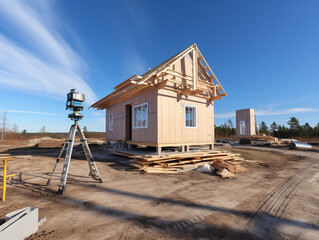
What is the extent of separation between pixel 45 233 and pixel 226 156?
9.44 metres

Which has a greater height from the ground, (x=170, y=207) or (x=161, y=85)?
(x=161, y=85)

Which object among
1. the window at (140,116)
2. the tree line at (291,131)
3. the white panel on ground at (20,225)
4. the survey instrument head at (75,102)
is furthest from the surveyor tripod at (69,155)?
the tree line at (291,131)

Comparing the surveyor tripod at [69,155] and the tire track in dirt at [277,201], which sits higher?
the surveyor tripod at [69,155]

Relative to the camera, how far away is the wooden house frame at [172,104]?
8812 mm

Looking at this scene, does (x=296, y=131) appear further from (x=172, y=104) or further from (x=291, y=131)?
(x=172, y=104)

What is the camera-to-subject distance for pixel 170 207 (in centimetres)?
379

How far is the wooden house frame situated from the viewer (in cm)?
881

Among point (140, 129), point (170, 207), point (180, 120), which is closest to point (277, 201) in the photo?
point (170, 207)

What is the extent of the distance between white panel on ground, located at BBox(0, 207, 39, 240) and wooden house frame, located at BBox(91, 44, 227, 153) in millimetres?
6227

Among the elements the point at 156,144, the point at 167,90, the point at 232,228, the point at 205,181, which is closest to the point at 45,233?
the point at 232,228

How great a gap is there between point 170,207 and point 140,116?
7112 mm

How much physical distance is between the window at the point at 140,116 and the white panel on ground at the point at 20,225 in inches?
281

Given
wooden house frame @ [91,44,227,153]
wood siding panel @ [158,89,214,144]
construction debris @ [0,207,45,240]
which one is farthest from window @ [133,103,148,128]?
construction debris @ [0,207,45,240]

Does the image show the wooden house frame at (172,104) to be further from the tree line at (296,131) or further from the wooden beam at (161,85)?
the tree line at (296,131)
